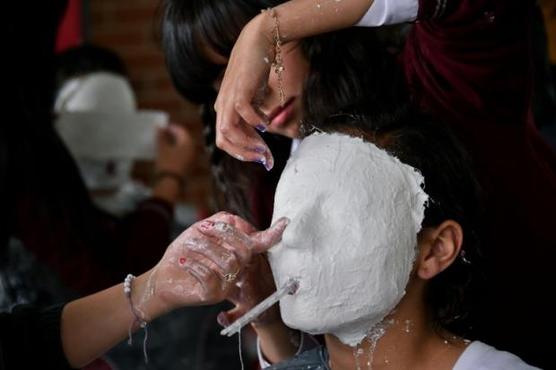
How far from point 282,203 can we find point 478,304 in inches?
12.9

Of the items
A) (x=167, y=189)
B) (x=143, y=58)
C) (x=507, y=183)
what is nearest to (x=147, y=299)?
(x=507, y=183)

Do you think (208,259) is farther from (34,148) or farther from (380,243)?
(34,148)

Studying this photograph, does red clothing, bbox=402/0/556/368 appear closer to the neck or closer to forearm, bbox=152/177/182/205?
the neck

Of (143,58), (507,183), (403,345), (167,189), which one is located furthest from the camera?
(143,58)

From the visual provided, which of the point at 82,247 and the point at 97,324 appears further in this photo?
the point at 82,247

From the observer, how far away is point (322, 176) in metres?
1.17

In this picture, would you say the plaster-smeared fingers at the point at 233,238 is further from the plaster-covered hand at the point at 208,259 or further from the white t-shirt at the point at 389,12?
the white t-shirt at the point at 389,12

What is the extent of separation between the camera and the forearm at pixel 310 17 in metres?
1.13

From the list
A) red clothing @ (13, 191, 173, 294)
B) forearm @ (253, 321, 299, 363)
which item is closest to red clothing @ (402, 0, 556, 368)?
forearm @ (253, 321, 299, 363)

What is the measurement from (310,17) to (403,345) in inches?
16.2

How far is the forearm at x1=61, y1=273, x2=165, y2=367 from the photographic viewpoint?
120 cm

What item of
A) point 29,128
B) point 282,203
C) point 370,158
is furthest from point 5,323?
point 29,128

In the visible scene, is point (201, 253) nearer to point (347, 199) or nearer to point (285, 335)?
point (347, 199)

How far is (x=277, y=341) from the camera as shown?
142 cm
